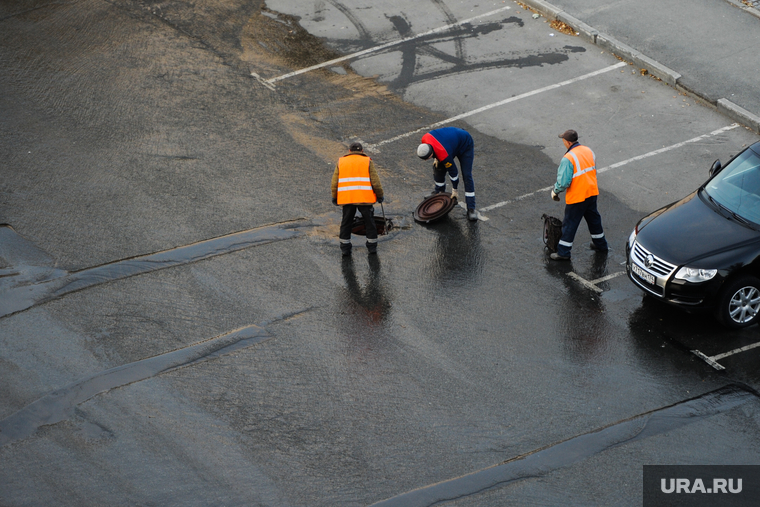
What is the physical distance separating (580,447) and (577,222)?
11.9 ft

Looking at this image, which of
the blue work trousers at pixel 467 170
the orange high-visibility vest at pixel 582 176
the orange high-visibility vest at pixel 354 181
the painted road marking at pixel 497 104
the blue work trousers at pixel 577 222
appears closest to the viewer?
the orange high-visibility vest at pixel 582 176

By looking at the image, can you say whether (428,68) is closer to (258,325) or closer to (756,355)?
(258,325)

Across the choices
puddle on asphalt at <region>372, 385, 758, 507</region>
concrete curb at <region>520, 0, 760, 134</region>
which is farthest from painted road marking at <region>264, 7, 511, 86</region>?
puddle on asphalt at <region>372, 385, 758, 507</region>

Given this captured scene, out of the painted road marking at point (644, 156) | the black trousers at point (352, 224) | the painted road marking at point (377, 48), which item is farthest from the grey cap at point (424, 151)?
the painted road marking at point (377, 48)

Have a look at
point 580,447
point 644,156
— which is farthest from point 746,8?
point 580,447

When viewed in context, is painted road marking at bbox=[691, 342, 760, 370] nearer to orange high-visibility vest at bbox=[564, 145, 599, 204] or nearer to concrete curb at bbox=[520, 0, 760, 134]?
orange high-visibility vest at bbox=[564, 145, 599, 204]

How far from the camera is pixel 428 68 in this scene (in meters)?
15.1

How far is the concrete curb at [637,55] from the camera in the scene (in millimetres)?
12867

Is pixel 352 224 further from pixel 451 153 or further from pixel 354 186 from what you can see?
pixel 451 153

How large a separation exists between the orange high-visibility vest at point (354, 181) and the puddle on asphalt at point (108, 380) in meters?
2.33

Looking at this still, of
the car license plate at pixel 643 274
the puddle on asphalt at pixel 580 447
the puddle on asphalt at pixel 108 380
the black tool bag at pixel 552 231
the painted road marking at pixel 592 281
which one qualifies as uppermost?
the car license plate at pixel 643 274

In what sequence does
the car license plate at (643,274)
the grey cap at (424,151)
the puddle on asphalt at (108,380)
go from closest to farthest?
the puddle on asphalt at (108,380)
the car license plate at (643,274)
the grey cap at (424,151)

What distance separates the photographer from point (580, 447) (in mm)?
7379

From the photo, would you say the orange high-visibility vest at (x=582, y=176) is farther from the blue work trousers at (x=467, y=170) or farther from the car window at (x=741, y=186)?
the blue work trousers at (x=467, y=170)
